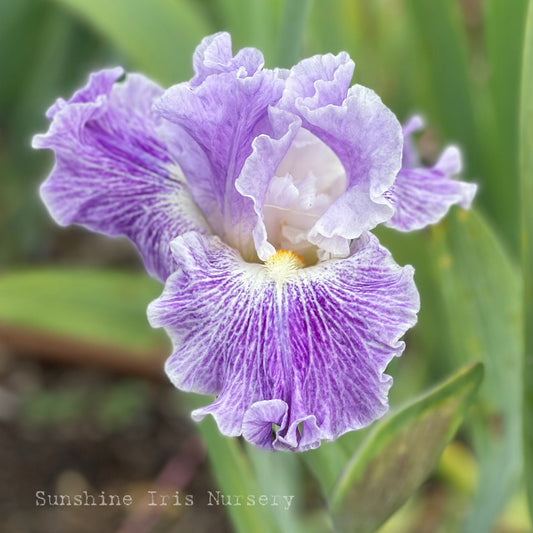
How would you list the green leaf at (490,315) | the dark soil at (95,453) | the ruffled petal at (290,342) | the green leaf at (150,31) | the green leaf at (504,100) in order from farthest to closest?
the dark soil at (95,453) < the green leaf at (150,31) < the green leaf at (504,100) < the green leaf at (490,315) < the ruffled petal at (290,342)

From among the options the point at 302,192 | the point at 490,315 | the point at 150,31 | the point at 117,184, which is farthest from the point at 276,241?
the point at 150,31

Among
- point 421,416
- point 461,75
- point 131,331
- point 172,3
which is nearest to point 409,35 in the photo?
point 461,75

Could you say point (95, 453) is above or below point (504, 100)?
below

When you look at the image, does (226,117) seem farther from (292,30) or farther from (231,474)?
(231,474)

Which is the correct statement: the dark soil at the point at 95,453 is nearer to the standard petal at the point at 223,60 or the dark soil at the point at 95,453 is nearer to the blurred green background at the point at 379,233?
the blurred green background at the point at 379,233

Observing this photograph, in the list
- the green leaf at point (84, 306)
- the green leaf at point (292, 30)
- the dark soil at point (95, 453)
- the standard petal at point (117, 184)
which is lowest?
the dark soil at point (95, 453)

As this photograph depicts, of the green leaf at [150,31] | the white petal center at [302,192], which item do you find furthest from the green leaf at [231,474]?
the green leaf at [150,31]

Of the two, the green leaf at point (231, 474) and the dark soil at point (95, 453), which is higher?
the green leaf at point (231, 474)

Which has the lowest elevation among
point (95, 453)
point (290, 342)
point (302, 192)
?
point (95, 453)
